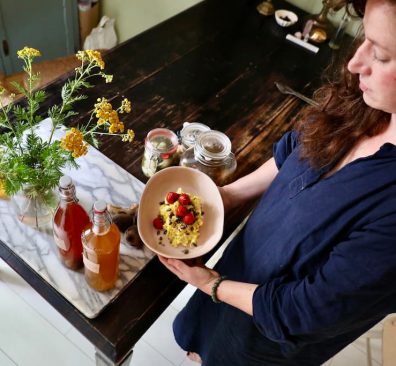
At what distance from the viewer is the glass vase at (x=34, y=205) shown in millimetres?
802

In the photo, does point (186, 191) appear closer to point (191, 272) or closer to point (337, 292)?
point (191, 272)

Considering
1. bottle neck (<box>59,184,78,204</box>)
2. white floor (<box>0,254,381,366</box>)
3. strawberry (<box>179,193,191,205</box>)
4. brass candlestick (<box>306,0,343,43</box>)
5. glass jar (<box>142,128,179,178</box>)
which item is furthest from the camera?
brass candlestick (<box>306,0,343,43</box>)

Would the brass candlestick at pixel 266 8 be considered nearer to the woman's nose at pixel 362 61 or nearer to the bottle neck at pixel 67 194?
the woman's nose at pixel 362 61

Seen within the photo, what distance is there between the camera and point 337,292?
2.18 ft

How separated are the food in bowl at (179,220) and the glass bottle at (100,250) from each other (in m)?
0.15

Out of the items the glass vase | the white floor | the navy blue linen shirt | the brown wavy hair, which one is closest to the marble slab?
the glass vase

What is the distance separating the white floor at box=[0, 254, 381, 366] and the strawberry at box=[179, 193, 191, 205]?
0.92 metres

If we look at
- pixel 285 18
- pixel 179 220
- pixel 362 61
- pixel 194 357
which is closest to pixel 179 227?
pixel 179 220

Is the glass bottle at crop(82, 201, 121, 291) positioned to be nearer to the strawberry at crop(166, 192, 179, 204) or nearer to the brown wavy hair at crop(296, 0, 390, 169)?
the strawberry at crop(166, 192, 179, 204)

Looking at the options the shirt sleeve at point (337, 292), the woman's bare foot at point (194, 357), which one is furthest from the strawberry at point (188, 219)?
the woman's bare foot at point (194, 357)

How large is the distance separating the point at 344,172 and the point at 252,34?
43.9 inches

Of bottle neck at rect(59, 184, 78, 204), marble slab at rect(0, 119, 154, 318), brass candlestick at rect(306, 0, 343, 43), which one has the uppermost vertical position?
bottle neck at rect(59, 184, 78, 204)

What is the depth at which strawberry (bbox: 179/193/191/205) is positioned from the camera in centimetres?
92

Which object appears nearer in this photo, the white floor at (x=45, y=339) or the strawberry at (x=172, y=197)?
the strawberry at (x=172, y=197)
